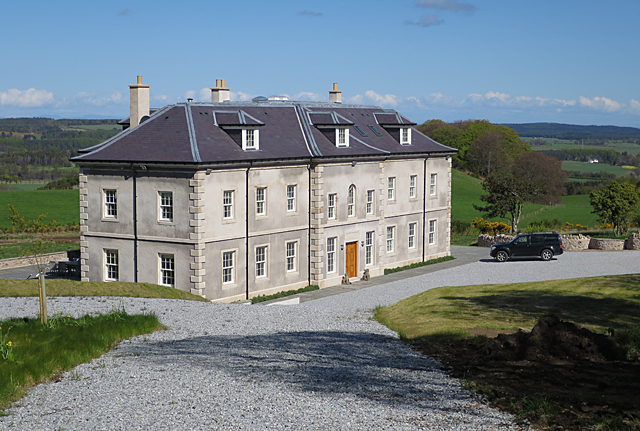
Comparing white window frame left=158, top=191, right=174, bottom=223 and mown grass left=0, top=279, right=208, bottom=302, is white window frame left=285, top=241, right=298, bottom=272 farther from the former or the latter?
mown grass left=0, top=279, right=208, bottom=302

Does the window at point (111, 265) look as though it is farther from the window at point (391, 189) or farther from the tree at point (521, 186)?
the tree at point (521, 186)

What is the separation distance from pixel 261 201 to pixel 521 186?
31.4m

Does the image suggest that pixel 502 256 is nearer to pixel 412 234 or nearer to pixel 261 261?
pixel 412 234

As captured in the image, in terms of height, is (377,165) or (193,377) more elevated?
(377,165)

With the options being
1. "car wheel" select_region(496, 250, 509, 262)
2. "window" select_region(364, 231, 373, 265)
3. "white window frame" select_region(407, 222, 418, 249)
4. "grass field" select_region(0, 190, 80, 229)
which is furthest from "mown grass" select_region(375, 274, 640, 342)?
"grass field" select_region(0, 190, 80, 229)

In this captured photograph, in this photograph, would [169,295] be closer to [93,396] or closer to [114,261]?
[114,261]

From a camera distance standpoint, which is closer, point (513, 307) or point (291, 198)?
point (513, 307)

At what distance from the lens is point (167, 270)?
33.2m

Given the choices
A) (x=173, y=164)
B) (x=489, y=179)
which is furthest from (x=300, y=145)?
(x=489, y=179)

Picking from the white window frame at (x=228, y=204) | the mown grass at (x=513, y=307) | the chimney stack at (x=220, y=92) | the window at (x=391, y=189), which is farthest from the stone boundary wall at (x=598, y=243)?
the white window frame at (x=228, y=204)

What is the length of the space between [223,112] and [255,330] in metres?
17.2

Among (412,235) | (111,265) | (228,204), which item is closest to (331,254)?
(228,204)

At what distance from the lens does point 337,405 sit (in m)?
13.4

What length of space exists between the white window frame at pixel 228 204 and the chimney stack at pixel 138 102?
7.38 meters
